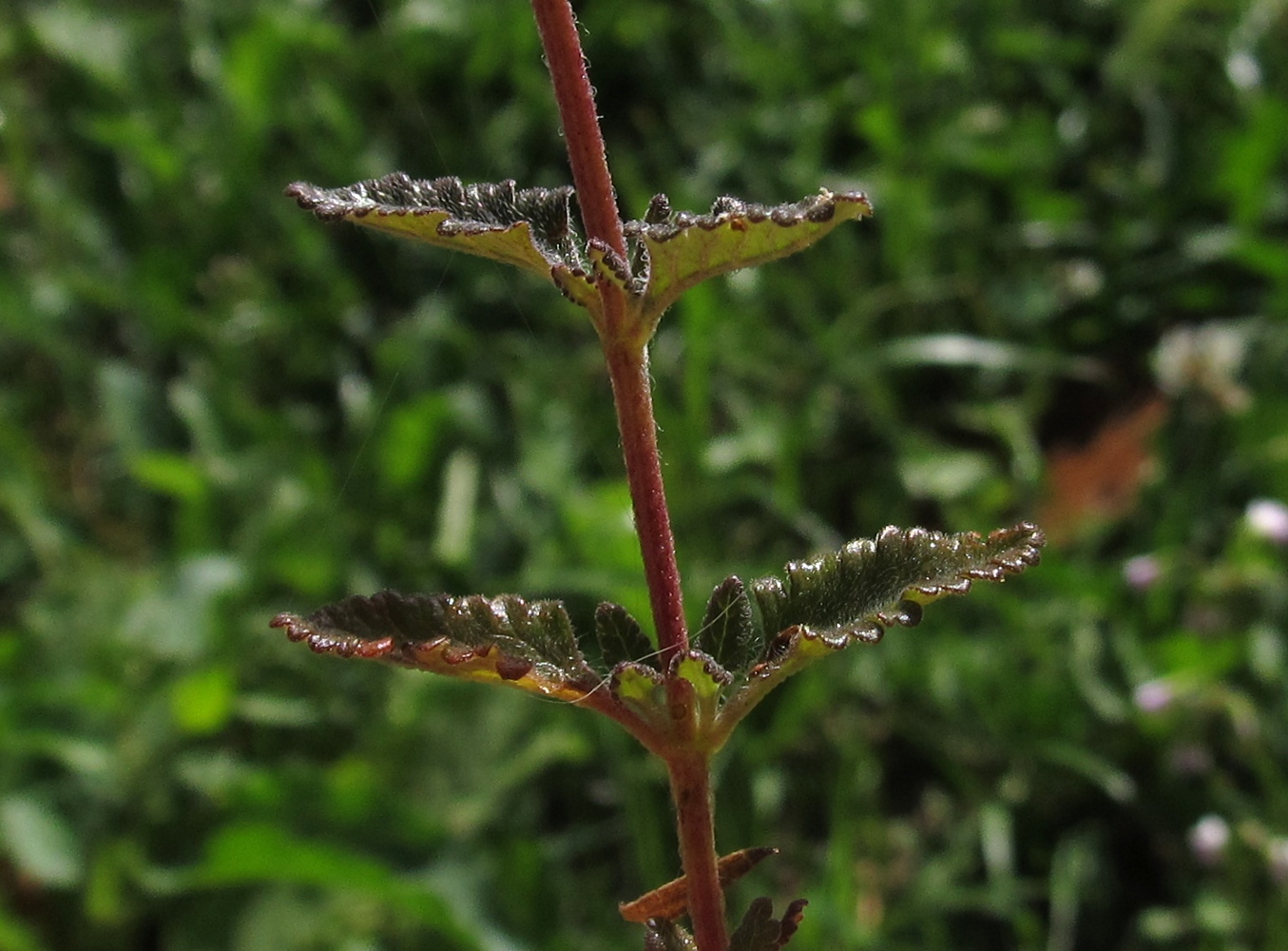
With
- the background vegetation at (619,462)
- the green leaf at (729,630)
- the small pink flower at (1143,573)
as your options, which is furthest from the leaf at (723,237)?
the small pink flower at (1143,573)

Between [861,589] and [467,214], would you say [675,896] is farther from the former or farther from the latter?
[467,214]

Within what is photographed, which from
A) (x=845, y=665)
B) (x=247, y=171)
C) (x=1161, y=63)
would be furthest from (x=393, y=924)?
(x=1161, y=63)

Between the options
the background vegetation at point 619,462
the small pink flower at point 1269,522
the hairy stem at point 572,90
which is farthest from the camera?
the small pink flower at point 1269,522

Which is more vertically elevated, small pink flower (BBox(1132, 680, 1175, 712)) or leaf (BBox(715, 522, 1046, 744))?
small pink flower (BBox(1132, 680, 1175, 712))

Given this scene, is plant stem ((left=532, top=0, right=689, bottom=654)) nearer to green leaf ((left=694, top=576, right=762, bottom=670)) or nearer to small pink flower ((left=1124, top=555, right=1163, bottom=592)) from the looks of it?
green leaf ((left=694, top=576, right=762, bottom=670))

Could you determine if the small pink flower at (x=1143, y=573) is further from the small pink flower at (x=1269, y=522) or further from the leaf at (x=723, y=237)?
the leaf at (x=723, y=237)

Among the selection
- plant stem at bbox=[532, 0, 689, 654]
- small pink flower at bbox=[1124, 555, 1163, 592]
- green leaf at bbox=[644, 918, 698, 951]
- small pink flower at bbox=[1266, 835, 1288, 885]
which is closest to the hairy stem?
plant stem at bbox=[532, 0, 689, 654]
